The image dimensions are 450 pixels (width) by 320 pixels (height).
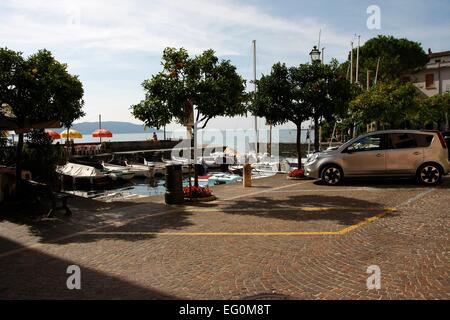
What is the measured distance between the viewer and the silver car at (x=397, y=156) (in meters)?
12.5

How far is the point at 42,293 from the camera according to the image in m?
4.87

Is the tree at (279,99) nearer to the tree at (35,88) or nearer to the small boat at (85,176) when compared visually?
the tree at (35,88)

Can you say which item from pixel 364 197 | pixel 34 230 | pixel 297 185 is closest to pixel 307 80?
pixel 297 185

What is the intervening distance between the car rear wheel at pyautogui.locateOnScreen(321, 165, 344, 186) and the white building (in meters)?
46.6

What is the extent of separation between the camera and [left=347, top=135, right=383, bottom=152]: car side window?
12898 mm

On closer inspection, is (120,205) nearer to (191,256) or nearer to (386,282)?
(191,256)

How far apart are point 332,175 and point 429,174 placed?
315 cm

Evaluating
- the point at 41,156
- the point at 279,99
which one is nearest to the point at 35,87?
the point at 41,156

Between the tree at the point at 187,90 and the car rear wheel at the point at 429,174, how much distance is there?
22.1 ft

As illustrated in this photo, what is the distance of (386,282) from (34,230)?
7303mm

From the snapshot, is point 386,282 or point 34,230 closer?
point 386,282

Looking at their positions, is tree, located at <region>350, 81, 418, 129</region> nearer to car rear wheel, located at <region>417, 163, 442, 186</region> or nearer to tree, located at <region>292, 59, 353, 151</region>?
tree, located at <region>292, 59, 353, 151</region>

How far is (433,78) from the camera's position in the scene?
54531 millimetres

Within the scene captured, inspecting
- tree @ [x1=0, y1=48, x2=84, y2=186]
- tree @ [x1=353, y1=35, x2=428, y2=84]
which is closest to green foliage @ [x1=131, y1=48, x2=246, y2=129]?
tree @ [x1=0, y1=48, x2=84, y2=186]
